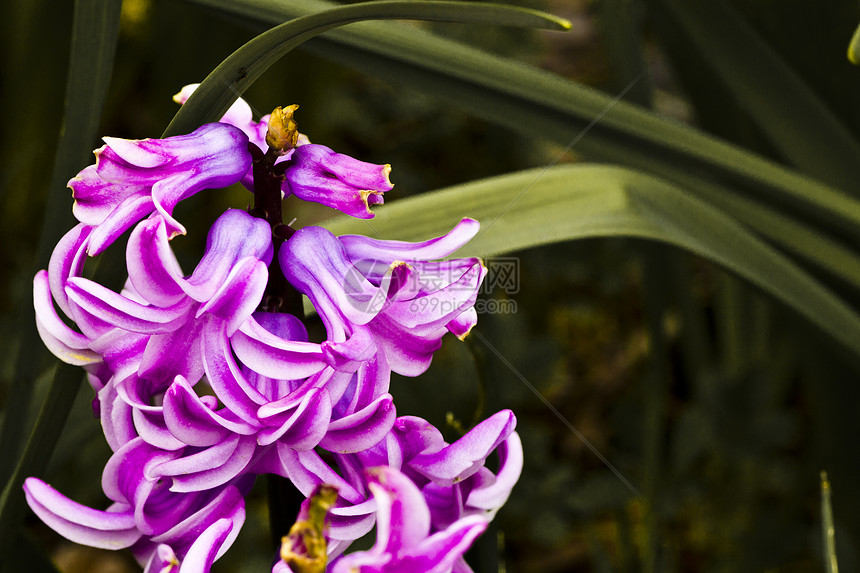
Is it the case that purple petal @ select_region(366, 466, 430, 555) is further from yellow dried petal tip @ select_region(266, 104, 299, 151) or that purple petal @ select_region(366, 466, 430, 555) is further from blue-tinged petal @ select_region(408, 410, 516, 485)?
yellow dried petal tip @ select_region(266, 104, 299, 151)

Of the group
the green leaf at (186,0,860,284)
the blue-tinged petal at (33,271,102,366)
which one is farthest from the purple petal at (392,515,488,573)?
the green leaf at (186,0,860,284)

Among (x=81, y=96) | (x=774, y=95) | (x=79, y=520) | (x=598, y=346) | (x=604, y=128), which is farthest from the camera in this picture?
(x=598, y=346)

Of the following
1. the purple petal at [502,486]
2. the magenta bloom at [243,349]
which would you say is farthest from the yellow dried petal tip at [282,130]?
the purple petal at [502,486]

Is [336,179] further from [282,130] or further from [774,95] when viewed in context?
[774,95]

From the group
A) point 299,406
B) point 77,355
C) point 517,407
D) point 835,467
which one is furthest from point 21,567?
point 835,467

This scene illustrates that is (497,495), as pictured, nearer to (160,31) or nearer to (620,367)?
(620,367)

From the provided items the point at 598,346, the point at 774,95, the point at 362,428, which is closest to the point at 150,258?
the point at 362,428

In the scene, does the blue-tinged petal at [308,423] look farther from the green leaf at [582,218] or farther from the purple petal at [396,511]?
the green leaf at [582,218]
